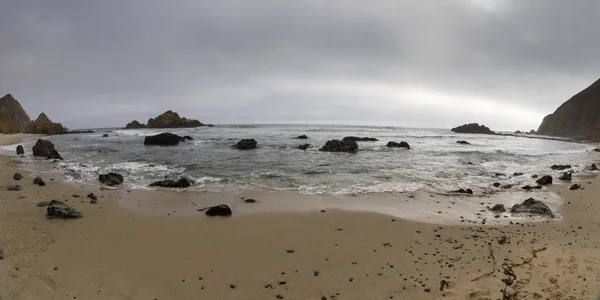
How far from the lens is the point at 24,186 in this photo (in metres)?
12.2

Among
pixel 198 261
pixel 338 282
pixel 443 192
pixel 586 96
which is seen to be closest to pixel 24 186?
pixel 198 261

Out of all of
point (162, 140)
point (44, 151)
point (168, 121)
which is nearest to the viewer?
point (44, 151)

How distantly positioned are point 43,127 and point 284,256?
3548 inches

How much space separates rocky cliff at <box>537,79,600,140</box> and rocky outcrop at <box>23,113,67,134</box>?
133m

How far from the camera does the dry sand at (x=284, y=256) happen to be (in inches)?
207

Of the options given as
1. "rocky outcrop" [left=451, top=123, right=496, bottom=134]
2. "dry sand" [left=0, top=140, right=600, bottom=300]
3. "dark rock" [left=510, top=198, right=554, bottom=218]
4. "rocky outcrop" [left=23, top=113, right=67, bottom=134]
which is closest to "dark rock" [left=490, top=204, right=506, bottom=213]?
"dark rock" [left=510, top=198, right=554, bottom=218]

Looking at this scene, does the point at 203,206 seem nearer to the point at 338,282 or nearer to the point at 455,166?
the point at 338,282

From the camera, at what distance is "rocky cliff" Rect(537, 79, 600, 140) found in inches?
3031

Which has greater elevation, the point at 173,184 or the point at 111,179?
the point at 111,179

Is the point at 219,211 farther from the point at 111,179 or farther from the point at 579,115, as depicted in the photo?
the point at 579,115

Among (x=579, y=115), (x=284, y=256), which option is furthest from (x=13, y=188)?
(x=579, y=115)

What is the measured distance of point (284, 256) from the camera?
6.66m

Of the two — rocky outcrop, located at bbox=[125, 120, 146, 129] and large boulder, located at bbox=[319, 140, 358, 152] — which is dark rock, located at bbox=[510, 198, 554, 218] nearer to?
large boulder, located at bbox=[319, 140, 358, 152]

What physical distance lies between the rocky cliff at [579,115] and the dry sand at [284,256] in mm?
90468
